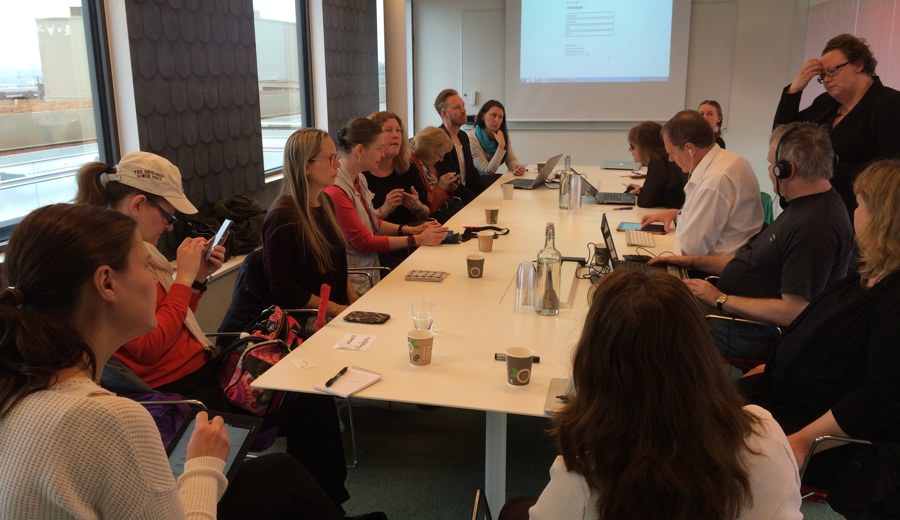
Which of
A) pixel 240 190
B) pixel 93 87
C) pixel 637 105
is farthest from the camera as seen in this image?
pixel 637 105

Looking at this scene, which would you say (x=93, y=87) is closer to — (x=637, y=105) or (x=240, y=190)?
(x=240, y=190)

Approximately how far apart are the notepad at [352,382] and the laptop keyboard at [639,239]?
6.47 ft

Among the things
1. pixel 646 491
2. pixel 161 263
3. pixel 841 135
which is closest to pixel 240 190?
pixel 161 263

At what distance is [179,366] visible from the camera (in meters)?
2.17

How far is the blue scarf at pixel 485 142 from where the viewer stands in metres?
6.14

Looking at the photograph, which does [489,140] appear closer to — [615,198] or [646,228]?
[615,198]

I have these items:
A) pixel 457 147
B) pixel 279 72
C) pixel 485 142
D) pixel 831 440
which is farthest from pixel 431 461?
pixel 485 142

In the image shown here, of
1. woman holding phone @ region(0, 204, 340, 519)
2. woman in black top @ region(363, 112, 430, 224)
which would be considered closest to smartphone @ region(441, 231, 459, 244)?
woman in black top @ region(363, 112, 430, 224)

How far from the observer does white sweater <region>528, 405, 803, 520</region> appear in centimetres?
111

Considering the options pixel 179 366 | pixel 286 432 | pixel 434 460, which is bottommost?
pixel 434 460

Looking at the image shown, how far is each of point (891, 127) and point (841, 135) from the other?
21cm

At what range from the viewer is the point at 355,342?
212 centimetres

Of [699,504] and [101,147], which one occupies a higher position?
[101,147]

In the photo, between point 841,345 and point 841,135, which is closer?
point 841,345
